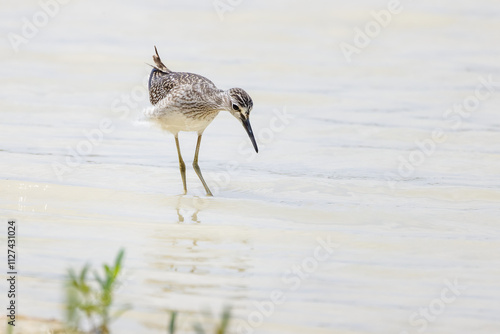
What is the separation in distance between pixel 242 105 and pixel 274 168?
130cm

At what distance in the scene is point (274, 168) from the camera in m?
9.77

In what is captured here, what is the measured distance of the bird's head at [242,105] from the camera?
28.4 ft

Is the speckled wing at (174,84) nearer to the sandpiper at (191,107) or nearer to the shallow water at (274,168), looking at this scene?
the sandpiper at (191,107)

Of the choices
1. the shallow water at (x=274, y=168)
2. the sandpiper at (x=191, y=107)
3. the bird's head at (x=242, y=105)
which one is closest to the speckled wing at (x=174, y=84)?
the sandpiper at (x=191, y=107)

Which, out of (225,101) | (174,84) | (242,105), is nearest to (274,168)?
(225,101)

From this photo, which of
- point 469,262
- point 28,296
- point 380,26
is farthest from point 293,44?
point 28,296

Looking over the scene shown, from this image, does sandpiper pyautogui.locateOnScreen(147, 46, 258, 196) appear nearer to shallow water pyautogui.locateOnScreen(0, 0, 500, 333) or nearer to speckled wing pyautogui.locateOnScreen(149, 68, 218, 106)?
speckled wing pyautogui.locateOnScreen(149, 68, 218, 106)

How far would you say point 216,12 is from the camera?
17.4 m

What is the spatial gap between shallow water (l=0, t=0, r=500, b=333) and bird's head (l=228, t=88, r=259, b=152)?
642mm

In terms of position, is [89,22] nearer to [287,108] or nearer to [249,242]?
[287,108]

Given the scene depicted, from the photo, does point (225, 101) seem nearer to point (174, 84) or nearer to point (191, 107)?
point (191, 107)

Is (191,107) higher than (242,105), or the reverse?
(242,105)

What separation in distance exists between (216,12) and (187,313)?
1264 cm

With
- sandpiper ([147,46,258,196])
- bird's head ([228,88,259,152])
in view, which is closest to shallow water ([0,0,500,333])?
sandpiper ([147,46,258,196])
